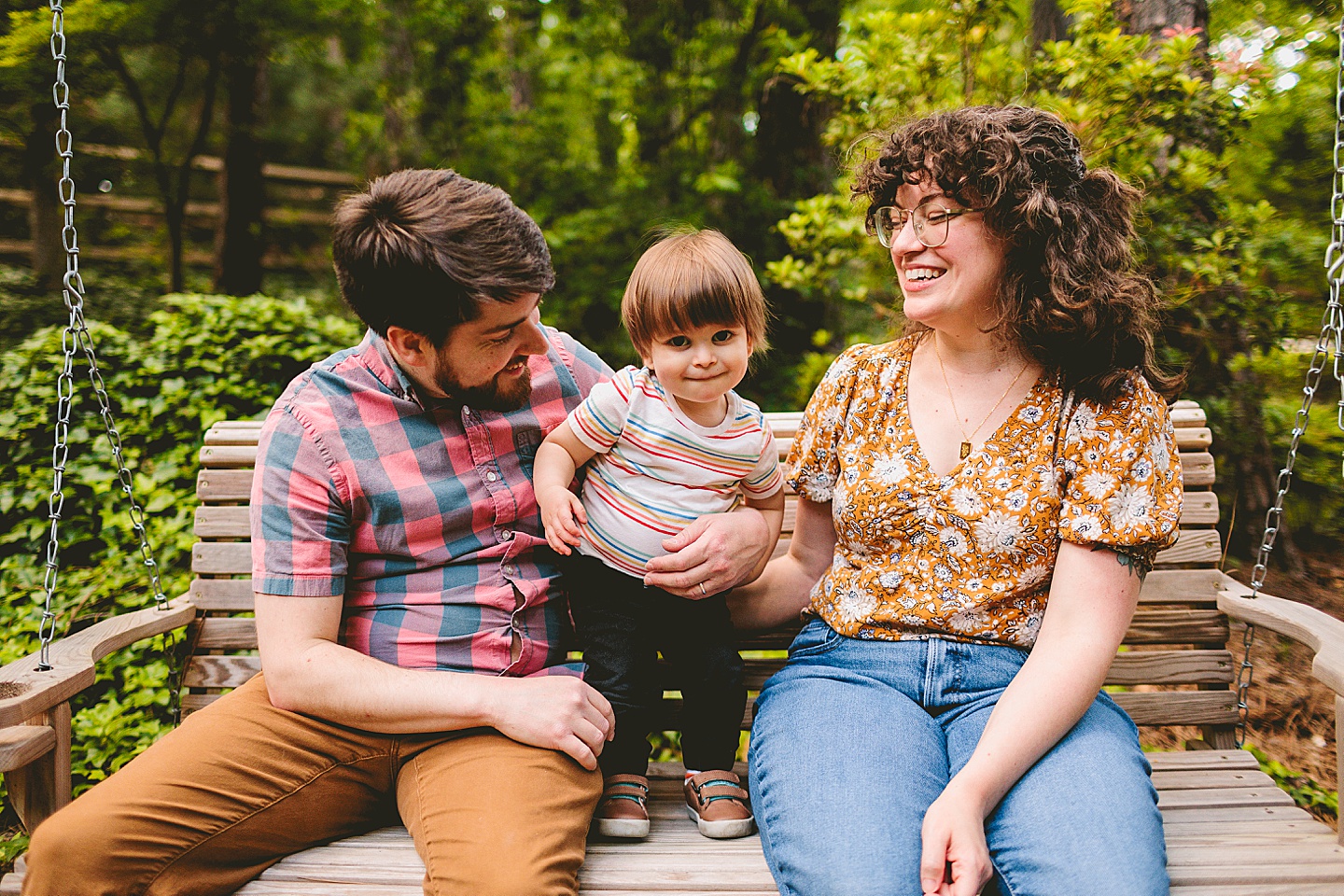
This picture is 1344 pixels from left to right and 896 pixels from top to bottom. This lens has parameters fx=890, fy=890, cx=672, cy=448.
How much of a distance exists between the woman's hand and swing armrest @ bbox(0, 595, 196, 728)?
5.64 feet

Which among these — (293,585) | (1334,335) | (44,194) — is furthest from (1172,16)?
(44,194)

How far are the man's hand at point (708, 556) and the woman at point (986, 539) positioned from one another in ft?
0.68

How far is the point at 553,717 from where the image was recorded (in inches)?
71.3

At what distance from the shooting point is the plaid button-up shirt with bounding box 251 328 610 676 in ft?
6.06

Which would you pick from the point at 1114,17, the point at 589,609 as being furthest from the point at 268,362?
the point at 1114,17

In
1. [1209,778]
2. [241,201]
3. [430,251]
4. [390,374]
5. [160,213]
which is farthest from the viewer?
[160,213]

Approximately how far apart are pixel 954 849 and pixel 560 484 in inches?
41.4

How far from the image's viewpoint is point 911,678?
183 centimetres

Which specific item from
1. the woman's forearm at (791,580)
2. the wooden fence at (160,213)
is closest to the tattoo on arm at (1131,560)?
the woman's forearm at (791,580)

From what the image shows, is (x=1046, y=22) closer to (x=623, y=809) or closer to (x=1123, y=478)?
(x=1123, y=478)

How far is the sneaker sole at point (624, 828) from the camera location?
189cm

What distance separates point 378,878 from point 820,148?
4.51 m

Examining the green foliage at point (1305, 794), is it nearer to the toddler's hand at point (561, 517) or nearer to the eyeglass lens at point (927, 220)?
the eyeglass lens at point (927, 220)

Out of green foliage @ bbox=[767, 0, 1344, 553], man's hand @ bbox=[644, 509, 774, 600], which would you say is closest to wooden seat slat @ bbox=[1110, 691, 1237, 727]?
green foliage @ bbox=[767, 0, 1344, 553]
